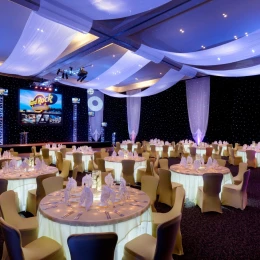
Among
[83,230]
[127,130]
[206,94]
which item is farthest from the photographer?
[127,130]

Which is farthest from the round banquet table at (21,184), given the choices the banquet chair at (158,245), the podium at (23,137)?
the podium at (23,137)

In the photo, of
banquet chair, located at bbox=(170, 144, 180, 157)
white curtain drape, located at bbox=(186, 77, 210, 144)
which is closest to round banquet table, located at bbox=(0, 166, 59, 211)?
banquet chair, located at bbox=(170, 144, 180, 157)

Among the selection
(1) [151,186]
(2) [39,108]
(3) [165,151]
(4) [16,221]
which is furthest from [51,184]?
(2) [39,108]

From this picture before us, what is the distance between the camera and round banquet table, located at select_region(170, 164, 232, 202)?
5180 millimetres

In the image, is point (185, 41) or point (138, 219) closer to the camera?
point (138, 219)

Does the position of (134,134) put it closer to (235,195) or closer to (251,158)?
(251,158)

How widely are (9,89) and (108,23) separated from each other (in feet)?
28.0

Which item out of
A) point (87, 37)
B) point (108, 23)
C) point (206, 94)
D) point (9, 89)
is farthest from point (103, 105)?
point (108, 23)

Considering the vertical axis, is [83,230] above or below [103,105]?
below

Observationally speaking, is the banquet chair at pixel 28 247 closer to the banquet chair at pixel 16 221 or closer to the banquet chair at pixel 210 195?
the banquet chair at pixel 16 221

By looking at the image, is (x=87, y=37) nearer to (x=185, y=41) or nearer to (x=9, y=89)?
(x=185, y=41)

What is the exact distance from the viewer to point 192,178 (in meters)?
5.22

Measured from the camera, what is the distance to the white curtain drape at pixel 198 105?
12.8 meters

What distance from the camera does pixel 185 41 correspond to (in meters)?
7.95
